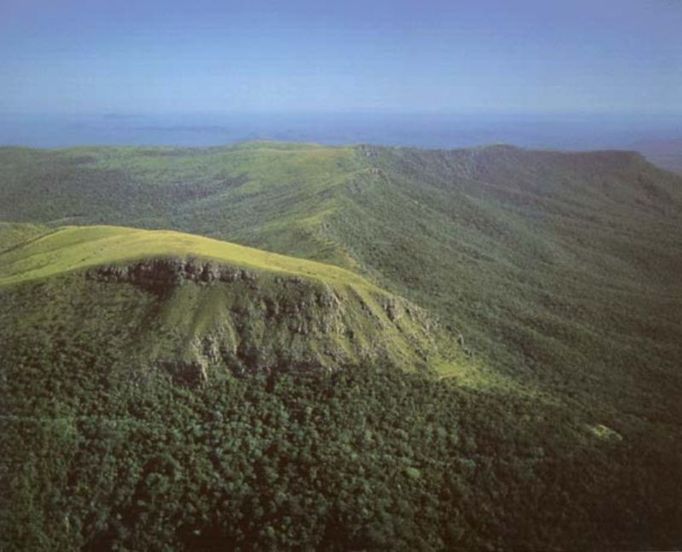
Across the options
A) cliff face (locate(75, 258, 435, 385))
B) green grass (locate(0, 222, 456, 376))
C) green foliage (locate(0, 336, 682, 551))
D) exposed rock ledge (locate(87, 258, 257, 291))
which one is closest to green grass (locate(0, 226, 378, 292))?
green grass (locate(0, 222, 456, 376))

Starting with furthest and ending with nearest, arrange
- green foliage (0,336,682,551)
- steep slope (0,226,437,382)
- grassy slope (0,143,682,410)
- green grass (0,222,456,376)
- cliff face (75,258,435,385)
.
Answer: grassy slope (0,143,682,410) → cliff face (75,258,435,385) → green grass (0,222,456,376) → steep slope (0,226,437,382) → green foliage (0,336,682,551)

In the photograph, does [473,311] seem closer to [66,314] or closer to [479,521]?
[479,521]

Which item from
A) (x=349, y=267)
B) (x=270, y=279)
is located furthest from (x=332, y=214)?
(x=270, y=279)

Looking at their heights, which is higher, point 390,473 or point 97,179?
point 97,179

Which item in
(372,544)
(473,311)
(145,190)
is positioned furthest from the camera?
(145,190)

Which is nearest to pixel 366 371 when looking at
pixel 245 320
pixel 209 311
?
pixel 245 320

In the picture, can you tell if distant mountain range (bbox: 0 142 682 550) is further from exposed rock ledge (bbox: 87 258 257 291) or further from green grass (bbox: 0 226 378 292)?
green grass (bbox: 0 226 378 292)
